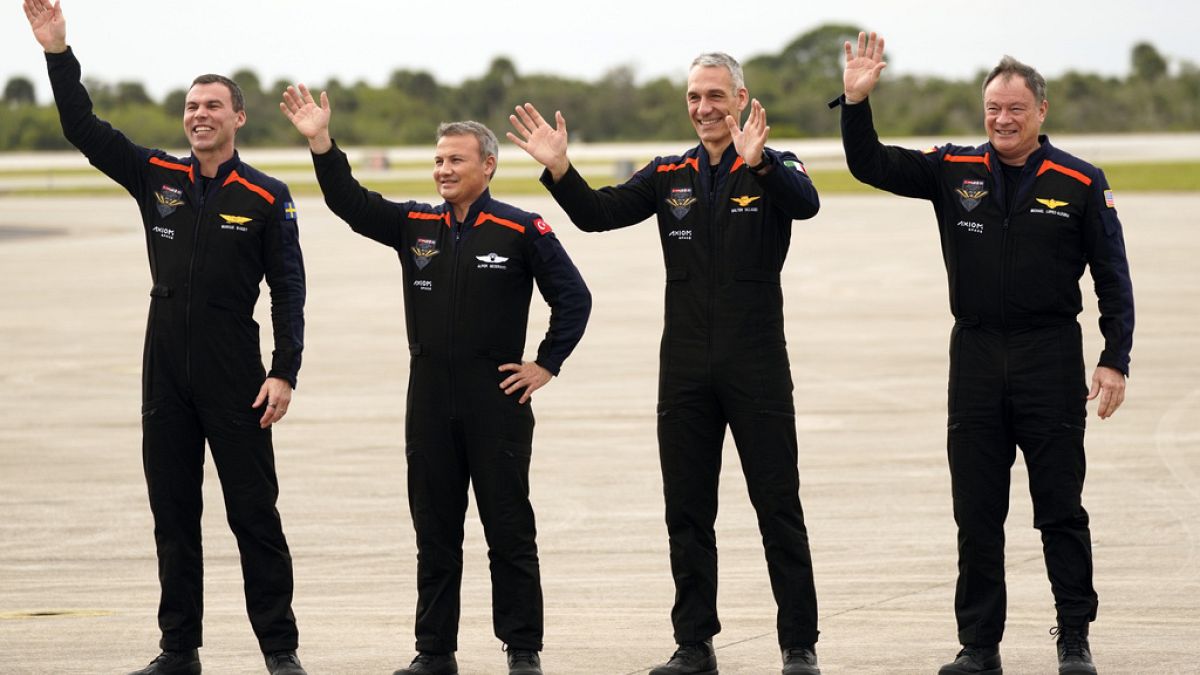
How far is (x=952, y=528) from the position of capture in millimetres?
9008

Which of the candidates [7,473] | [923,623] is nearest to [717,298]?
[923,623]

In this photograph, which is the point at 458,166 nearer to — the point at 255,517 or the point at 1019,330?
the point at 255,517

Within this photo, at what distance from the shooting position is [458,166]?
6.23 meters

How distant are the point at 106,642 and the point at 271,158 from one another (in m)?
74.6

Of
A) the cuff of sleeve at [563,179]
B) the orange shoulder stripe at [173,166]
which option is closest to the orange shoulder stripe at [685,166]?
the cuff of sleeve at [563,179]

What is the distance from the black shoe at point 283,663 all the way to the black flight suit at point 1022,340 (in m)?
2.36

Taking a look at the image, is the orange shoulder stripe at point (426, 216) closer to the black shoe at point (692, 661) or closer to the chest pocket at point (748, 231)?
the chest pocket at point (748, 231)

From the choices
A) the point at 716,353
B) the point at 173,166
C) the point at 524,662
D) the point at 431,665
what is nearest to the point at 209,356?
the point at 173,166

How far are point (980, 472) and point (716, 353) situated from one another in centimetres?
105

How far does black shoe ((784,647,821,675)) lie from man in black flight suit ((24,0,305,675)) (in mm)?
1724

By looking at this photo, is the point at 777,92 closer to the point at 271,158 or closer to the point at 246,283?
the point at 271,158

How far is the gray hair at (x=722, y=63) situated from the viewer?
6.25 metres

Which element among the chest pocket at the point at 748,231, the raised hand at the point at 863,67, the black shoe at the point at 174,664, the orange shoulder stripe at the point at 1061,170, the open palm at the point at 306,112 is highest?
the raised hand at the point at 863,67

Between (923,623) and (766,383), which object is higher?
(766,383)
